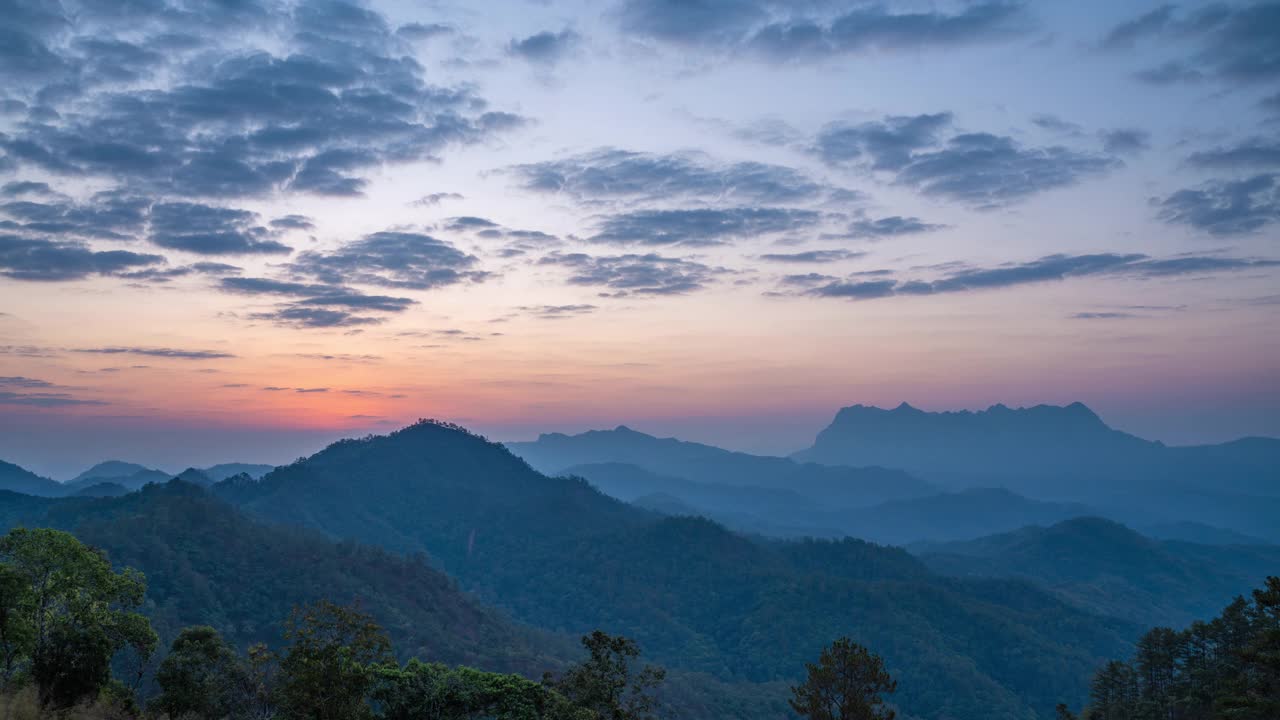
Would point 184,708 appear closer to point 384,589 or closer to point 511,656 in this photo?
point 511,656

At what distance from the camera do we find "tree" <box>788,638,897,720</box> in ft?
103

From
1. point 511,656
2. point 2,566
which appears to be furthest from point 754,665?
point 2,566

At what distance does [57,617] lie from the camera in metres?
27.4

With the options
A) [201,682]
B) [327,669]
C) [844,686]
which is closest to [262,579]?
[201,682]

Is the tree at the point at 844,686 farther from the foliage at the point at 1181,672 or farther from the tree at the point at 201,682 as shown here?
the tree at the point at 201,682

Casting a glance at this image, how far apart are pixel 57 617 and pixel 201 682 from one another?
6.84 m

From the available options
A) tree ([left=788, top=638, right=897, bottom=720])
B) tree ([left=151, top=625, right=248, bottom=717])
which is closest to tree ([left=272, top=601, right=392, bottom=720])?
tree ([left=151, top=625, right=248, bottom=717])

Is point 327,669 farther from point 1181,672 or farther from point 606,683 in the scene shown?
point 1181,672

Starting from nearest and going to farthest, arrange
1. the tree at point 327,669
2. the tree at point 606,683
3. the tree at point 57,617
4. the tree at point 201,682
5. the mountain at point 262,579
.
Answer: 1. the tree at point 327,669
2. the tree at point 57,617
3. the tree at point 606,683
4. the tree at point 201,682
5. the mountain at point 262,579

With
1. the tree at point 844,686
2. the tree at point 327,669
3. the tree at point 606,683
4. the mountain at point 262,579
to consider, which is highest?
the tree at point 327,669

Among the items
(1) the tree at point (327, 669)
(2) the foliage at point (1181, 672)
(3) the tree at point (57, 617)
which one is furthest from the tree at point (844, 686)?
(3) the tree at point (57, 617)

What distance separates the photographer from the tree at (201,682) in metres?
31.7

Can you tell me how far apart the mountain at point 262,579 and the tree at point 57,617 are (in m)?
69.5

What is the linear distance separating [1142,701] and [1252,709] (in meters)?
29.2
